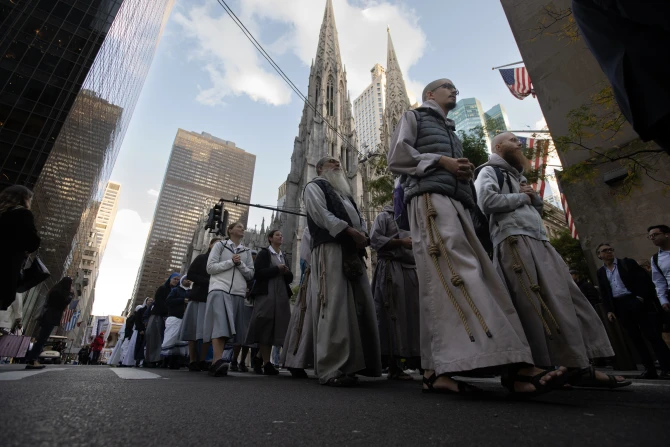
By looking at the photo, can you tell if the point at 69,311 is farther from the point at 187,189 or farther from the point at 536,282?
the point at 187,189

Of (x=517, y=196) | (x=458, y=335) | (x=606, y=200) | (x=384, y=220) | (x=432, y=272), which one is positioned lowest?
(x=458, y=335)

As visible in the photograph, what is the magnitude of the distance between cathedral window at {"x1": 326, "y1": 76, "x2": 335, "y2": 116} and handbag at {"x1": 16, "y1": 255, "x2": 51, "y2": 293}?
149 feet

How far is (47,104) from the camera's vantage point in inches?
857

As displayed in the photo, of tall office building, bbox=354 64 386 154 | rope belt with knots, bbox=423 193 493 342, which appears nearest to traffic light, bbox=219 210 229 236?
rope belt with knots, bbox=423 193 493 342

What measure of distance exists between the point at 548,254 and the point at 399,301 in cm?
209

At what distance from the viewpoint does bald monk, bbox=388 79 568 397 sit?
1.92m

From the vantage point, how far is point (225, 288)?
466 centimetres

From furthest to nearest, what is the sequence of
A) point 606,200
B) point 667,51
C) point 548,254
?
point 606,200 → point 548,254 → point 667,51

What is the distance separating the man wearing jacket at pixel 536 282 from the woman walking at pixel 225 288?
3.09 m

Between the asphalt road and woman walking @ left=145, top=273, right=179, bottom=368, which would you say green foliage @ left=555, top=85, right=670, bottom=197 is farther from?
woman walking @ left=145, top=273, right=179, bottom=368

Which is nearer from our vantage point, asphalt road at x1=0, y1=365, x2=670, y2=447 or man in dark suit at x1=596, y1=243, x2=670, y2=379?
asphalt road at x1=0, y1=365, x2=670, y2=447

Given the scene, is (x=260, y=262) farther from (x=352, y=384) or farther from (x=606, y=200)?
(x=606, y=200)

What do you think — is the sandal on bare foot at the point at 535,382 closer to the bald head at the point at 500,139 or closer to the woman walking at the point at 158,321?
the bald head at the point at 500,139

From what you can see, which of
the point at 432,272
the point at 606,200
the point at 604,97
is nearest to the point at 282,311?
the point at 432,272
